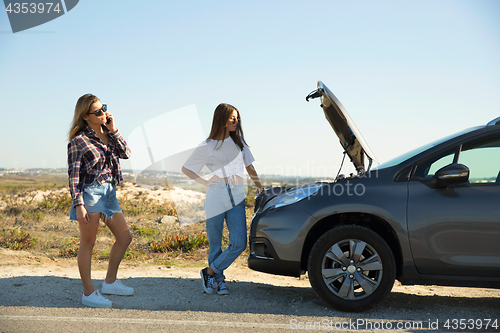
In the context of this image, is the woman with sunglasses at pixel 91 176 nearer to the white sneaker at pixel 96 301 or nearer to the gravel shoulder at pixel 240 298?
the white sneaker at pixel 96 301

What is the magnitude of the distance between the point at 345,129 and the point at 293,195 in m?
1.00

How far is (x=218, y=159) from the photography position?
4055 mm

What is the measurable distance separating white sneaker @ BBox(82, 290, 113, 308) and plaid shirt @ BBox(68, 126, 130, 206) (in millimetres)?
971

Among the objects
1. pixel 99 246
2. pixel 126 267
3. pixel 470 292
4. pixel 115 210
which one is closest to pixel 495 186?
pixel 470 292

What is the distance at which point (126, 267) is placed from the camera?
5.86 metres

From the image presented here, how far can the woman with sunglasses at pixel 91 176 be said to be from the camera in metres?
3.53

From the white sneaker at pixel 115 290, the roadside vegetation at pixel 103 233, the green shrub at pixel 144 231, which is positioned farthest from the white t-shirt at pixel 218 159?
the green shrub at pixel 144 231

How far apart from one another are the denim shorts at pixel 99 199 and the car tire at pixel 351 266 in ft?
6.83

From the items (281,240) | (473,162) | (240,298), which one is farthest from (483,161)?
(240,298)

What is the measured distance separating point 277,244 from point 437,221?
4.87 ft

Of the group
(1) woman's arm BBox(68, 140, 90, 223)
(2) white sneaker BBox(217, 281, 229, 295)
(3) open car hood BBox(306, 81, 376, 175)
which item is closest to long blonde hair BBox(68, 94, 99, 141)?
(1) woman's arm BBox(68, 140, 90, 223)

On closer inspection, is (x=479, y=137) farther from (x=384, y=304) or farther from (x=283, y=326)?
(x=283, y=326)

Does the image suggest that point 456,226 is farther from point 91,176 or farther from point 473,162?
point 91,176

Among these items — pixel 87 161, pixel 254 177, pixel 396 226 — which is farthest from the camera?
pixel 254 177
